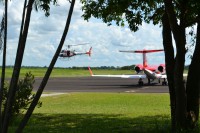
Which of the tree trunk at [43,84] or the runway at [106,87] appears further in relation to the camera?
the runway at [106,87]

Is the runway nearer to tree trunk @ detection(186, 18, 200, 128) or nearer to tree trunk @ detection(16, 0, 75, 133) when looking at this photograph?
tree trunk @ detection(186, 18, 200, 128)

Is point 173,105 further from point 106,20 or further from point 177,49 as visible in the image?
point 106,20

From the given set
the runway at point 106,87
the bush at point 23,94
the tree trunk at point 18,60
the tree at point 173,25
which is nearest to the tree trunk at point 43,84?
the tree trunk at point 18,60

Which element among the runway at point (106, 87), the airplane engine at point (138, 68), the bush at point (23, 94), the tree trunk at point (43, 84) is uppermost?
the tree trunk at point (43, 84)

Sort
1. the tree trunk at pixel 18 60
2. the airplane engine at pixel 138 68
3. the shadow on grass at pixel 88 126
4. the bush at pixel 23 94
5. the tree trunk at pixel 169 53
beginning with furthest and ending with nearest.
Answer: the airplane engine at pixel 138 68, the bush at pixel 23 94, the shadow on grass at pixel 88 126, the tree trunk at pixel 169 53, the tree trunk at pixel 18 60

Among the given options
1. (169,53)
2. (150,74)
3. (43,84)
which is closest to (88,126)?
(169,53)

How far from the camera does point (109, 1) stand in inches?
521

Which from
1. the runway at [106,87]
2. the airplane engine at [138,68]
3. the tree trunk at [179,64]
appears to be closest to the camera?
A: the tree trunk at [179,64]

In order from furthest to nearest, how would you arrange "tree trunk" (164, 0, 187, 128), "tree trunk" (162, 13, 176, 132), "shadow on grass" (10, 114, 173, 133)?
1. "shadow on grass" (10, 114, 173, 133)
2. "tree trunk" (162, 13, 176, 132)
3. "tree trunk" (164, 0, 187, 128)

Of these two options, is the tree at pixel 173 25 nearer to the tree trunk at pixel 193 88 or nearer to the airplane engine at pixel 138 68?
the tree trunk at pixel 193 88

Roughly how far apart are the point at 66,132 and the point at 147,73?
40.5 m

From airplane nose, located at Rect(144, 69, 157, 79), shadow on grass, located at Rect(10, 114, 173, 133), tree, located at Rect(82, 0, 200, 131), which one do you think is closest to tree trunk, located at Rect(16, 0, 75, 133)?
tree, located at Rect(82, 0, 200, 131)

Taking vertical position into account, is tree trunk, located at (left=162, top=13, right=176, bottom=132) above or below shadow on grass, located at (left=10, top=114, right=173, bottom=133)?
above

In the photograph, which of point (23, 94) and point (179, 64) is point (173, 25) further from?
point (23, 94)
